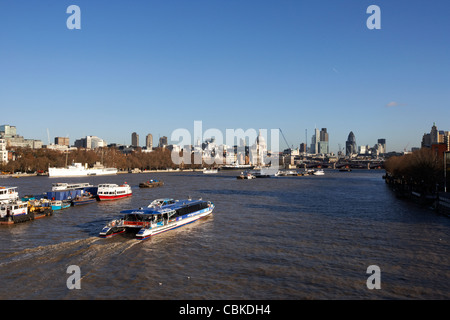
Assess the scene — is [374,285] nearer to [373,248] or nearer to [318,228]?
[373,248]

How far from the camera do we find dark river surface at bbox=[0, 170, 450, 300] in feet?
58.9

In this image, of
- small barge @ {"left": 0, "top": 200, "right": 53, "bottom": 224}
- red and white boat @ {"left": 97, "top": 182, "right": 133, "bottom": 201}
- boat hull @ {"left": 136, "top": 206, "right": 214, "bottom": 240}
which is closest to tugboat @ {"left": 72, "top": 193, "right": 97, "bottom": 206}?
red and white boat @ {"left": 97, "top": 182, "right": 133, "bottom": 201}

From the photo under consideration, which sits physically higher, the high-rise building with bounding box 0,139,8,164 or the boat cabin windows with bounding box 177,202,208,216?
the high-rise building with bounding box 0,139,8,164

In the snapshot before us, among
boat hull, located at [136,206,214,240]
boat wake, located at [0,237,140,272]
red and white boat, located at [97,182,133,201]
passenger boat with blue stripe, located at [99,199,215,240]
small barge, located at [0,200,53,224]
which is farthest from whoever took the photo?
red and white boat, located at [97,182,133,201]

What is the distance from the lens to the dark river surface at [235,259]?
1795 cm

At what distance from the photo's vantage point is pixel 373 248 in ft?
85.7

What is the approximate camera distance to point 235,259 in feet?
76.3

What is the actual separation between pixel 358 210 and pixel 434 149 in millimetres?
53514

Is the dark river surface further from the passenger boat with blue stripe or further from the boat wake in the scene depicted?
the passenger boat with blue stripe

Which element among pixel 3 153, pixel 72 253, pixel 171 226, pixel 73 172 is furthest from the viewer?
pixel 3 153
